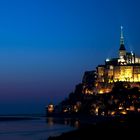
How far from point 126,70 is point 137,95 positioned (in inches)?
447

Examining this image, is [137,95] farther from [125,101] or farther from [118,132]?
[118,132]

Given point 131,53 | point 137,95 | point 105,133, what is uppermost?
point 131,53

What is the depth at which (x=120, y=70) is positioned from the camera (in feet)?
443

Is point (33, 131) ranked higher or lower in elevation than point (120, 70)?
lower

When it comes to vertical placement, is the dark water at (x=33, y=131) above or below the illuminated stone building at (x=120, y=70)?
below

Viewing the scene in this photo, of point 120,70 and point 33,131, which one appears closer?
point 33,131

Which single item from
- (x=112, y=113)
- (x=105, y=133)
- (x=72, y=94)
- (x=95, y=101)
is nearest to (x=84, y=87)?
(x=72, y=94)

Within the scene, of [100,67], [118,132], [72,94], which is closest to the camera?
[118,132]

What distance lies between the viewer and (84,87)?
147 meters

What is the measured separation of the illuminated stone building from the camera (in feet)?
441

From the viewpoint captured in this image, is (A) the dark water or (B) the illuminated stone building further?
(B) the illuminated stone building

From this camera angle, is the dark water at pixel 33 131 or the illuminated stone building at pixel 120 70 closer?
the dark water at pixel 33 131

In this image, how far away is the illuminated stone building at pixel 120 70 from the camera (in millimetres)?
134375

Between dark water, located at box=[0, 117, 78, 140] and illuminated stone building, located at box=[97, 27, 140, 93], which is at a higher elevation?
illuminated stone building, located at box=[97, 27, 140, 93]
